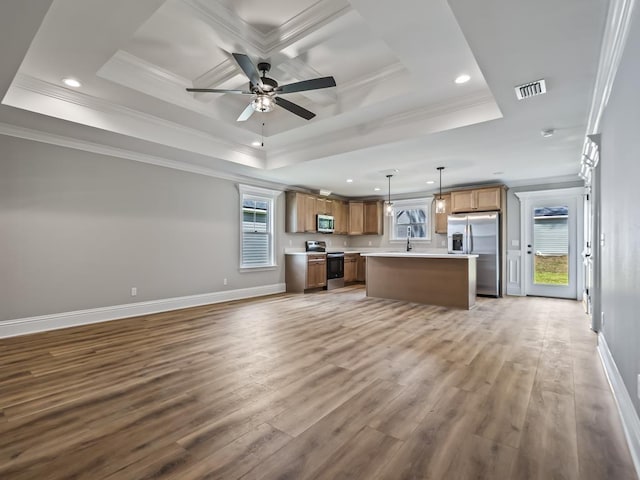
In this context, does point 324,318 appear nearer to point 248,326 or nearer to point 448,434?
point 248,326

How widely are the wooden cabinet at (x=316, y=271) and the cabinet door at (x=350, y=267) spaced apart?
3.49 ft

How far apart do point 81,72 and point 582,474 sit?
4.92 meters

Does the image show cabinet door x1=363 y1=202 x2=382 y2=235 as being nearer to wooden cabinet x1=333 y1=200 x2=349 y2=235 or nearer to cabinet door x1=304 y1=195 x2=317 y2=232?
wooden cabinet x1=333 y1=200 x2=349 y2=235

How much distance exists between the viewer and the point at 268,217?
7.48 meters

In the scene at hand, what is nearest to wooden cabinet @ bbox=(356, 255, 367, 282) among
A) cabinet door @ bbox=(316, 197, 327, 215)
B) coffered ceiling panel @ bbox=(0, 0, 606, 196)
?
cabinet door @ bbox=(316, 197, 327, 215)

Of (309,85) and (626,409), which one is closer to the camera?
(626,409)

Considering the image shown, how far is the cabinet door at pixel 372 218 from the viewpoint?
9.35 meters

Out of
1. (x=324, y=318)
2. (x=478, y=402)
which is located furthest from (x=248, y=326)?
(x=478, y=402)

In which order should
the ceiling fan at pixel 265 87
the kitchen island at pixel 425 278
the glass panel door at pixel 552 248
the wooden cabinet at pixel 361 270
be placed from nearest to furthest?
the ceiling fan at pixel 265 87 → the kitchen island at pixel 425 278 → the glass panel door at pixel 552 248 → the wooden cabinet at pixel 361 270

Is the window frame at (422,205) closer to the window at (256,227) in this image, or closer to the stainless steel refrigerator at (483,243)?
the stainless steel refrigerator at (483,243)

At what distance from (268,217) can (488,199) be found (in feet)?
16.4

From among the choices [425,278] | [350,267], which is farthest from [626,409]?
[350,267]

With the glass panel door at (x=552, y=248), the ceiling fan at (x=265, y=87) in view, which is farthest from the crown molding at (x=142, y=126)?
the glass panel door at (x=552, y=248)

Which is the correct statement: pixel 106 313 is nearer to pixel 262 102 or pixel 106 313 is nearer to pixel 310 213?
pixel 262 102
